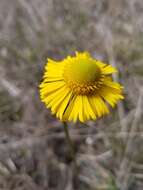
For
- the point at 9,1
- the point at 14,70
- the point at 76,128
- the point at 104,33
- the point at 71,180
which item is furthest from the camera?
the point at 9,1

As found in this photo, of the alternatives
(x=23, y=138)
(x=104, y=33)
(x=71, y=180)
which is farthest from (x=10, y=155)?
(x=104, y=33)

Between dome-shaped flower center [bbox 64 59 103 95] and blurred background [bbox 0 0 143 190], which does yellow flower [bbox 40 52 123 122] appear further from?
blurred background [bbox 0 0 143 190]

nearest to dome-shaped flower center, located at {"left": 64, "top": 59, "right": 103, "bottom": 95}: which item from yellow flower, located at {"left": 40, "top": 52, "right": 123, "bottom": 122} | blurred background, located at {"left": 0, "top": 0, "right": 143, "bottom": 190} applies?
yellow flower, located at {"left": 40, "top": 52, "right": 123, "bottom": 122}

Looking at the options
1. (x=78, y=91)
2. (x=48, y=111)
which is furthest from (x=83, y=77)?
(x=48, y=111)

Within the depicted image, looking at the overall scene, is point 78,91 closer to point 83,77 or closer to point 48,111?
point 83,77

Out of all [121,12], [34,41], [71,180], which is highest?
[121,12]

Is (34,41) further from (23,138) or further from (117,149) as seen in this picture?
(117,149)
